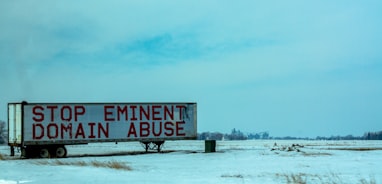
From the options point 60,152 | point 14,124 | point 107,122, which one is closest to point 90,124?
point 107,122

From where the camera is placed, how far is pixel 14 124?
126ft

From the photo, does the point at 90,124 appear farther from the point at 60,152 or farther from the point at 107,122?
the point at 60,152

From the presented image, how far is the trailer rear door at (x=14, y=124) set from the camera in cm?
3772

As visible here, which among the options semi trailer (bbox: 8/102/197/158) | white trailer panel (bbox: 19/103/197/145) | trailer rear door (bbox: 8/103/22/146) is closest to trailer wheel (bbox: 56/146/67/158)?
semi trailer (bbox: 8/102/197/158)

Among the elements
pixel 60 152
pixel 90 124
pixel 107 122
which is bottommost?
pixel 60 152

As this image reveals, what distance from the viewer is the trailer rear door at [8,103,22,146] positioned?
124 ft

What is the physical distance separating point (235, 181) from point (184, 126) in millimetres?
26293

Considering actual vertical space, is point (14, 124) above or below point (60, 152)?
above

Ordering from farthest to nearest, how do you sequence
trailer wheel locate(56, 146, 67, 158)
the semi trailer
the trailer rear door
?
1. trailer wheel locate(56, 146, 67, 158)
2. the semi trailer
3. the trailer rear door

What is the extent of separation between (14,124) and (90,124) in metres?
5.74

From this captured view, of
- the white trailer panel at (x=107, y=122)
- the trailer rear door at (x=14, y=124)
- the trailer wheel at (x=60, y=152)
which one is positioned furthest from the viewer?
the trailer wheel at (x=60, y=152)

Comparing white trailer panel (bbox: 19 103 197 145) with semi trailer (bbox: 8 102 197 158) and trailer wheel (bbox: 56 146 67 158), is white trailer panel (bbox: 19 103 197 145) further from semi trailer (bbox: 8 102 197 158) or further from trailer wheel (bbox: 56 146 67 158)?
trailer wheel (bbox: 56 146 67 158)

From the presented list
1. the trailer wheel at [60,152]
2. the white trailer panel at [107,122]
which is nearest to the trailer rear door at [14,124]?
the white trailer panel at [107,122]

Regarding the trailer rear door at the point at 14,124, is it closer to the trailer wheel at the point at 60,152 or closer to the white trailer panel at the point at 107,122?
the white trailer panel at the point at 107,122
